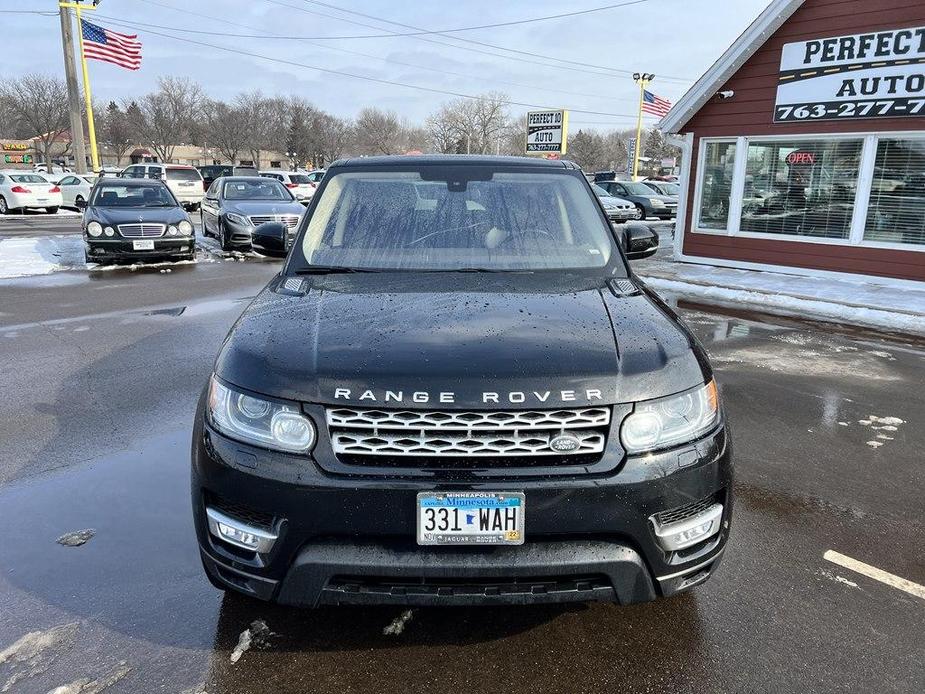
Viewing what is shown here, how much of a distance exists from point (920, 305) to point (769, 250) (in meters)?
3.73

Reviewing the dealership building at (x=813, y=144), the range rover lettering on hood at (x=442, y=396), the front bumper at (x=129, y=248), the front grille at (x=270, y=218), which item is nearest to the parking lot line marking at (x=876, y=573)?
the range rover lettering on hood at (x=442, y=396)

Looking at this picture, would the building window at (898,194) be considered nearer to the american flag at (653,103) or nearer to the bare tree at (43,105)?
the american flag at (653,103)

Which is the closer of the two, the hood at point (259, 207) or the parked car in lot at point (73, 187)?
the hood at point (259, 207)

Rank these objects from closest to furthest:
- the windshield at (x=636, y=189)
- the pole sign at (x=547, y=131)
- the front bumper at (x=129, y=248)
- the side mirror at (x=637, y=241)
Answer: the side mirror at (x=637, y=241) → the front bumper at (x=129, y=248) → the pole sign at (x=547, y=131) → the windshield at (x=636, y=189)

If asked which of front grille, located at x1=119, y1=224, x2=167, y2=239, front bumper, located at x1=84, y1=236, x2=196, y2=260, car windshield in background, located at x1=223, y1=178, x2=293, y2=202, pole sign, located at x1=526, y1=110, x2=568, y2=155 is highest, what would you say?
pole sign, located at x1=526, y1=110, x2=568, y2=155

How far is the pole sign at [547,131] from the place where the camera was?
19766 mm

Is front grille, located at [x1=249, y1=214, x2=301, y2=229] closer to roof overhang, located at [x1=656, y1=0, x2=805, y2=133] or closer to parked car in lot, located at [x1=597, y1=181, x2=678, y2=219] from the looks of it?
roof overhang, located at [x1=656, y1=0, x2=805, y2=133]

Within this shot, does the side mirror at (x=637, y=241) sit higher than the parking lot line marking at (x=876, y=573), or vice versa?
the side mirror at (x=637, y=241)

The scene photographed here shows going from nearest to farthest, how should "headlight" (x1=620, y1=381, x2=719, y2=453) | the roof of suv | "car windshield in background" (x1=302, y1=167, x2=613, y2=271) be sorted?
"headlight" (x1=620, y1=381, x2=719, y2=453) < "car windshield in background" (x1=302, y1=167, x2=613, y2=271) < the roof of suv

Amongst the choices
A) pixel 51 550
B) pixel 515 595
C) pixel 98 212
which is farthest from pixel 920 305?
pixel 98 212

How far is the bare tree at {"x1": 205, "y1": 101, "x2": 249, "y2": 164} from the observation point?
74.0m

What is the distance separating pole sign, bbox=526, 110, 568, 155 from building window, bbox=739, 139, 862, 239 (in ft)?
22.7

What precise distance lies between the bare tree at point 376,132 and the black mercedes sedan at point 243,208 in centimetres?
6447

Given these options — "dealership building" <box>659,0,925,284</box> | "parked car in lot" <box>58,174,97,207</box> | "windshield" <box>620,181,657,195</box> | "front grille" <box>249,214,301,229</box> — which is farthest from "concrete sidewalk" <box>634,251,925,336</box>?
"parked car in lot" <box>58,174,97,207</box>
